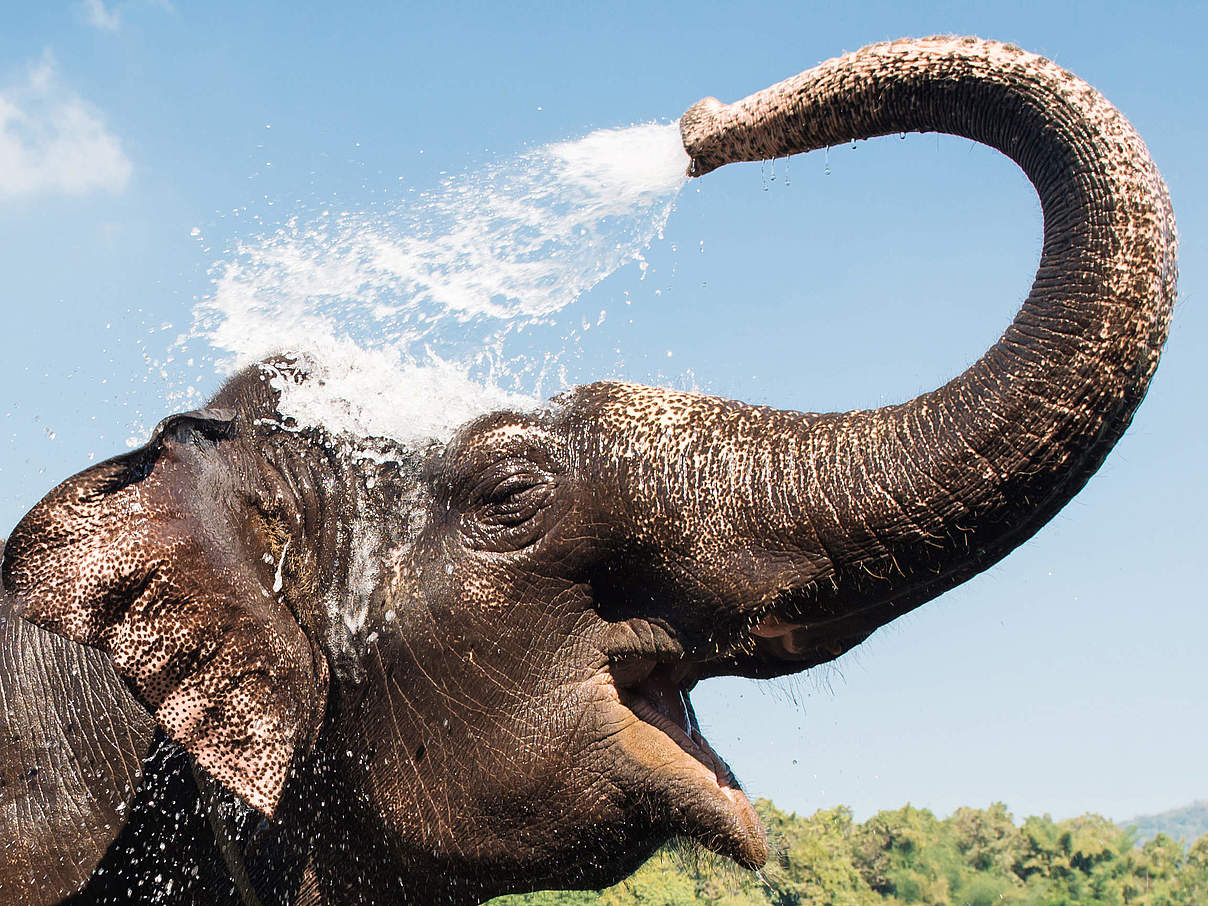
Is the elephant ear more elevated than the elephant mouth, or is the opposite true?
the elephant ear

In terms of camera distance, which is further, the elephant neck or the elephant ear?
the elephant ear

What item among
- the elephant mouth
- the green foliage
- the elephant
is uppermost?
the elephant

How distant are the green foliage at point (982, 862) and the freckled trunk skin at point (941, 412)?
2260 centimetres

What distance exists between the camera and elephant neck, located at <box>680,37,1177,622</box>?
2.41 metres

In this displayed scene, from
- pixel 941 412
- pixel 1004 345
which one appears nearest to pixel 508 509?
pixel 941 412

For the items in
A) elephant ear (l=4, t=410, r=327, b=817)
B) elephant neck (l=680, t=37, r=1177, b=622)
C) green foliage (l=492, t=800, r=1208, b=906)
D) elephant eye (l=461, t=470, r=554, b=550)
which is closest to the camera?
elephant neck (l=680, t=37, r=1177, b=622)

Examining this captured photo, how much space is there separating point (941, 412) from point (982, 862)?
30.6m

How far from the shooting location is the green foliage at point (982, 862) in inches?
1008

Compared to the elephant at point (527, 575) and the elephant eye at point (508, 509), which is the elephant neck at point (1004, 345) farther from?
the elephant eye at point (508, 509)

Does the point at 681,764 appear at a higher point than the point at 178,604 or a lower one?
lower

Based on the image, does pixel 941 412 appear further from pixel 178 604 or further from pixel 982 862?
pixel 982 862

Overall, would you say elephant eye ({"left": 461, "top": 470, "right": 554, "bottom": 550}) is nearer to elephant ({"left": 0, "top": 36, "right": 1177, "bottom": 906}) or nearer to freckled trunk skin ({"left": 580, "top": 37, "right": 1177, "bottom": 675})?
elephant ({"left": 0, "top": 36, "right": 1177, "bottom": 906})

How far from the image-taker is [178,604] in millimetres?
2783

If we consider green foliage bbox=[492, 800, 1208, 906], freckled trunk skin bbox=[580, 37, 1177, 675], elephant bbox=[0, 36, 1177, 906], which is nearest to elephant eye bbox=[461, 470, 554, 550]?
elephant bbox=[0, 36, 1177, 906]
